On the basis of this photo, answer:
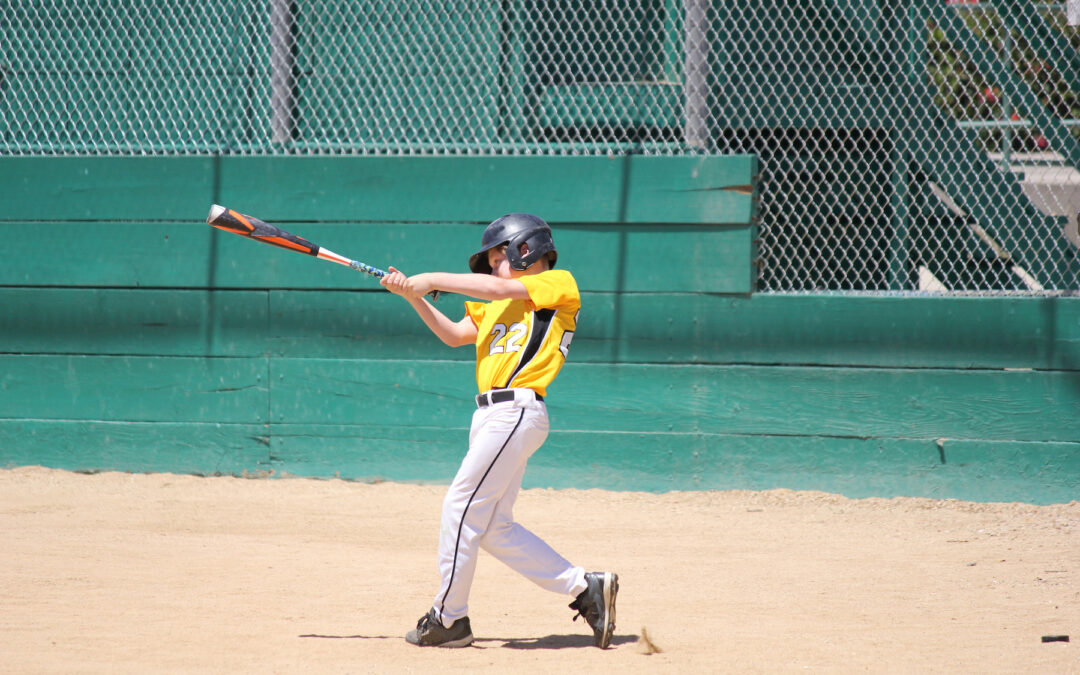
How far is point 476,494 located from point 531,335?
58 cm

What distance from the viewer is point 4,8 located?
22.9 ft

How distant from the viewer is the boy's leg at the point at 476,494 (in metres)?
3.46

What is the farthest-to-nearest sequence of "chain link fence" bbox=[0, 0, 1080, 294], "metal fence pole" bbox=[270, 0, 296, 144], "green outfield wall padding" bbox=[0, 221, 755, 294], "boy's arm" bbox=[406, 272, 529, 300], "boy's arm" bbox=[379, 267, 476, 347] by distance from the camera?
"metal fence pole" bbox=[270, 0, 296, 144]
"chain link fence" bbox=[0, 0, 1080, 294]
"green outfield wall padding" bbox=[0, 221, 755, 294]
"boy's arm" bbox=[379, 267, 476, 347]
"boy's arm" bbox=[406, 272, 529, 300]

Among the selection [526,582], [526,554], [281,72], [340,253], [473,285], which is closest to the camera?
[473,285]

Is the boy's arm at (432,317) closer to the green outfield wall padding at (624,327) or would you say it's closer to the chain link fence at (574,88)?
the green outfield wall padding at (624,327)

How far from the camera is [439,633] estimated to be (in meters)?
3.50

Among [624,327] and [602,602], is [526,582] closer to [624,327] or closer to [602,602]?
[602,602]

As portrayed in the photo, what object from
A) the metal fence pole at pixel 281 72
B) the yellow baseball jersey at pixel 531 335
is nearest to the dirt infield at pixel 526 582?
the yellow baseball jersey at pixel 531 335

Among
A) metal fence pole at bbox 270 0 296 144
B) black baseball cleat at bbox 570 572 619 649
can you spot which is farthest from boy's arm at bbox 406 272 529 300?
metal fence pole at bbox 270 0 296 144

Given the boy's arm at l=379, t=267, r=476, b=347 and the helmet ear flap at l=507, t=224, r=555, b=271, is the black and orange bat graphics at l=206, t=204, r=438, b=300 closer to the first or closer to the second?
the boy's arm at l=379, t=267, r=476, b=347

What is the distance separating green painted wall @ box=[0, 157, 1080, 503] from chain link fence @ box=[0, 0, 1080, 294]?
35cm

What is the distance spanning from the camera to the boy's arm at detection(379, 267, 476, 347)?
3533 mm

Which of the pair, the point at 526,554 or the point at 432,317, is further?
the point at 432,317

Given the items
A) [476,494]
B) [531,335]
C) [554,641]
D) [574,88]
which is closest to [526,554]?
[476,494]
